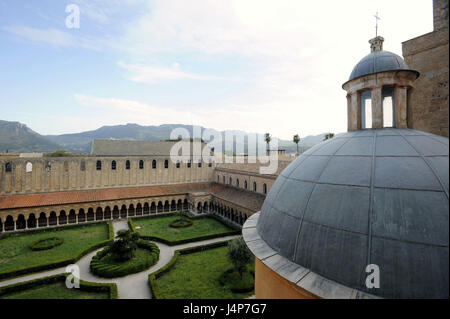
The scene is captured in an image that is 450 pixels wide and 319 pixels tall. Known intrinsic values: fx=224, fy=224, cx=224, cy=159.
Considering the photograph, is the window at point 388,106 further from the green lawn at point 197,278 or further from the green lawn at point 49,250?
the green lawn at point 49,250

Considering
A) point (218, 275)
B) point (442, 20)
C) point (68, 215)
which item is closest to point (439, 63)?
point (442, 20)

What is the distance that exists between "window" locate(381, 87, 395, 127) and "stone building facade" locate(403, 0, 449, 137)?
7.54ft

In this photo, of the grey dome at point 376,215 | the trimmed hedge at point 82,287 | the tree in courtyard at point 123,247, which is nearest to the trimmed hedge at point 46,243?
the trimmed hedge at point 82,287

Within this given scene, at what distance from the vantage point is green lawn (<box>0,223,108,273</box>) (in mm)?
18562

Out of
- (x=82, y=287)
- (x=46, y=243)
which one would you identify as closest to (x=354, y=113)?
(x=82, y=287)

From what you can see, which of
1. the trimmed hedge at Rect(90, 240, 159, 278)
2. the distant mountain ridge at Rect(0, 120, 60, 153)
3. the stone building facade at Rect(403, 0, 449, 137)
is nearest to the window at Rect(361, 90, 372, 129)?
the stone building facade at Rect(403, 0, 449, 137)

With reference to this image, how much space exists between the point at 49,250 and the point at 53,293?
27.7 feet

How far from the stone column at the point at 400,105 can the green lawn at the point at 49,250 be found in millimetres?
23901

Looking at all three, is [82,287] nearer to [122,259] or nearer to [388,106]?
[122,259]

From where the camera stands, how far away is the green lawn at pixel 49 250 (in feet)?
60.9

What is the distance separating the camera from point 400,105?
5.75m

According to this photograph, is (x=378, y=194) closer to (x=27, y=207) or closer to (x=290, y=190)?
(x=290, y=190)

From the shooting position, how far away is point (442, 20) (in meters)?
7.79
